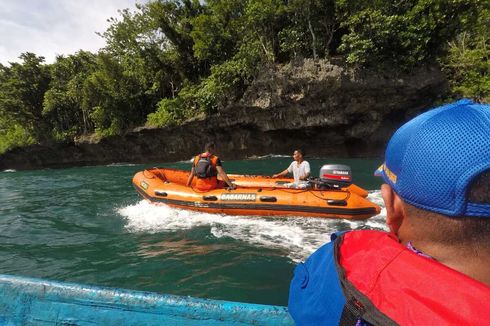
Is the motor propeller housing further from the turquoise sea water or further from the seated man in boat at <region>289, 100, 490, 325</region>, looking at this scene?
the seated man in boat at <region>289, 100, 490, 325</region>

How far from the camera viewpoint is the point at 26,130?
25234 mm

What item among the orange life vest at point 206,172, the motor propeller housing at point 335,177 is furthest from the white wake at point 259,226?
the motor propeller housing at point 335,177

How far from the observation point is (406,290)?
2.47 feet

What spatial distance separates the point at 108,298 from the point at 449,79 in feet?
69.9

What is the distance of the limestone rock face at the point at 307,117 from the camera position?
52.4ft

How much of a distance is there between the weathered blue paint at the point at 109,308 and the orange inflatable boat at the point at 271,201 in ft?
15.1

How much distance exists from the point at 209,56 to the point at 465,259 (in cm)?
2100

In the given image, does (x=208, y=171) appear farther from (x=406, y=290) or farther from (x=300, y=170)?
(x=406, y=290)

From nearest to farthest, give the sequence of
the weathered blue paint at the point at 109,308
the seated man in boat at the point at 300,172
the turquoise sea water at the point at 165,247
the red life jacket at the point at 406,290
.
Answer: the red life jacket at the point at 406,290 → the weathered blue paint at the point at 109,308 → the turquoise sea water at the point at 165,247 → the seated man in boat at the point at 300,172

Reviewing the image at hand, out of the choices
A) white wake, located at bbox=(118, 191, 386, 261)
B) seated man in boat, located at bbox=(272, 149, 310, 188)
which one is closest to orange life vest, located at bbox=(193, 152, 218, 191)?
white wake, located at bbox=(118, 191, 386, 261)

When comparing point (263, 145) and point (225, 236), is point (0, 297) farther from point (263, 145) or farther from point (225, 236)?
point (263, 145)

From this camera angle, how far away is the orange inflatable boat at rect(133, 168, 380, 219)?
6.11 metres

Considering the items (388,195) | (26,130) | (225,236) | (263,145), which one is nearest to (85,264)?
(225,236)

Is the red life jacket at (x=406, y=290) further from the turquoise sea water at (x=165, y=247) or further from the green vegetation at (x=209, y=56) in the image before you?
the green vegetation at (x=209, y=56)
